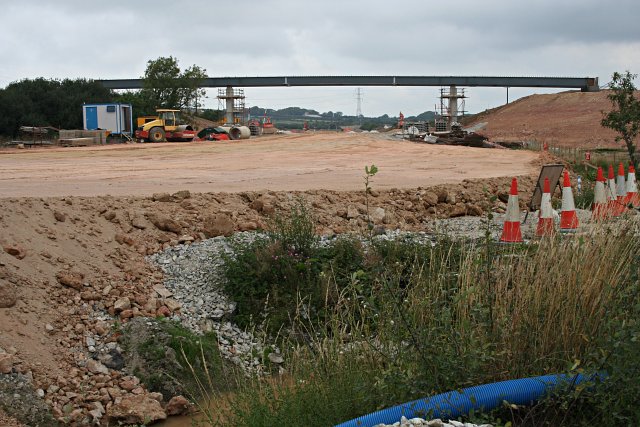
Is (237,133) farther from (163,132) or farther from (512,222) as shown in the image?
(512,222)

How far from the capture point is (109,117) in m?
47.5

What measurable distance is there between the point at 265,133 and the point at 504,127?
20.4 meters

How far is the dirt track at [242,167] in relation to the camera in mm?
18172

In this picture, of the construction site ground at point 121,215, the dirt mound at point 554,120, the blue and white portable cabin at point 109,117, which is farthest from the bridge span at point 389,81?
the construction site ground at point 121,215

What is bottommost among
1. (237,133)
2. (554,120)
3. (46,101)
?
(237,133)

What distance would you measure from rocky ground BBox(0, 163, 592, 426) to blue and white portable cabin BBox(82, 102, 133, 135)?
111ft

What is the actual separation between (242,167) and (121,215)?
1224 centimetres

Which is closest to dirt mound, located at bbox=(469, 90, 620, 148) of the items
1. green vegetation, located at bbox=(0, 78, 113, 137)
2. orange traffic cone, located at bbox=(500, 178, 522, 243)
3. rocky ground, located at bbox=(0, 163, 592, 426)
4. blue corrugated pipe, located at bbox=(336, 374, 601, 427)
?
green vegetation, located at bbox=(0, 78, 113, 137)

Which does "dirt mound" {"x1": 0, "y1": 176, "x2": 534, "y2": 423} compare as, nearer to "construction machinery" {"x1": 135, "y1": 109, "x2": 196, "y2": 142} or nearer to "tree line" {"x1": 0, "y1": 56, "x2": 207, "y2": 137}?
"construction machinery" {"x1": 135, "y1": 109, "x2": 196, "y2": 142}

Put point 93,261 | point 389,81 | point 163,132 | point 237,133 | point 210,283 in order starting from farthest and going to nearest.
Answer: point 389,81
point 237,133
point 163,132
point 210,283
point 93,261

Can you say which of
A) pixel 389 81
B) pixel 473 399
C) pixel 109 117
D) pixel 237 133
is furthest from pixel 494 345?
pixel 389 81

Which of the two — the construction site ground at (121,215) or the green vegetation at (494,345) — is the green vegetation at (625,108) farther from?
the green vegetation at (494,345)

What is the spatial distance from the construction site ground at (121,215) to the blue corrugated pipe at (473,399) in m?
1.64

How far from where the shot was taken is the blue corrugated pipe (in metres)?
4.84
